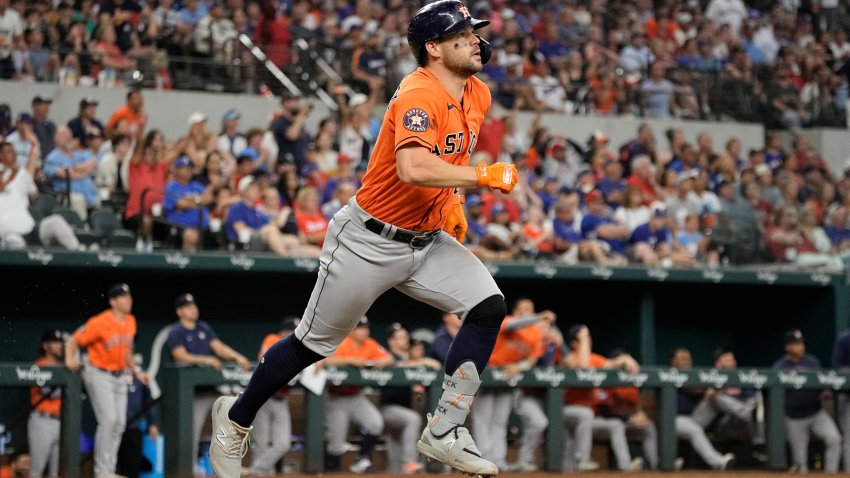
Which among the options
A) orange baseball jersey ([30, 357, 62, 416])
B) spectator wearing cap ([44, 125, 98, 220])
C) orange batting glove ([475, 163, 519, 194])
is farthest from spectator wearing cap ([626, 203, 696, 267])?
orange batting glove ([475, 163, 519, 194])

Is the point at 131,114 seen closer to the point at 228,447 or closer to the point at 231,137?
the point at 231,137

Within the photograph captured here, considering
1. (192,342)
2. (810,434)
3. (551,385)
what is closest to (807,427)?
A: (810,434)

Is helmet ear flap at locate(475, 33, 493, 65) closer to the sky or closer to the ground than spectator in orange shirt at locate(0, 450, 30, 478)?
closer to the sky

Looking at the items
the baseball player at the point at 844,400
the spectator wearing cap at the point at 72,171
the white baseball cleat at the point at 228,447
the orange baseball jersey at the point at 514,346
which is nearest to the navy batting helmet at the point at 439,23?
the white baseball cleat at the point at 228,447

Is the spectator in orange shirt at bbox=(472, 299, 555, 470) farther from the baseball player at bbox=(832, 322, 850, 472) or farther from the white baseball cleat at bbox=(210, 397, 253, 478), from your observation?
the white baseball cleat at bbox=(210, 397, 253, 478)

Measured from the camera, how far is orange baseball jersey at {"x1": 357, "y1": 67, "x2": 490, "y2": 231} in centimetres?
529

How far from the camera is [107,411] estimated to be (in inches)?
383

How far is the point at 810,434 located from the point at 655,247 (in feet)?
8.94

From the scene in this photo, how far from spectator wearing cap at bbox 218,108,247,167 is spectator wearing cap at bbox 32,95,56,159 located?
167 centimetres

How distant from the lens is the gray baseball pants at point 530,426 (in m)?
10.5

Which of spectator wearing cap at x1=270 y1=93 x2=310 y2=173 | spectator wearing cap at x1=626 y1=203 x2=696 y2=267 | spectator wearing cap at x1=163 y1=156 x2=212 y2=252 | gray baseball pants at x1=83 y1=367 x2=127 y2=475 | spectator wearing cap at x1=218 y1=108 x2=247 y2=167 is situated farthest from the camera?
spectator wearing cap at x1=270 y1=93 x2=310 y2=173

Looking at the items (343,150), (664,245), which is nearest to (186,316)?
(343,150)

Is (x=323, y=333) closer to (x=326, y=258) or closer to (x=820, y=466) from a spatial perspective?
(x=326, y=258)

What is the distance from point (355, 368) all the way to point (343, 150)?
4.38 meters
